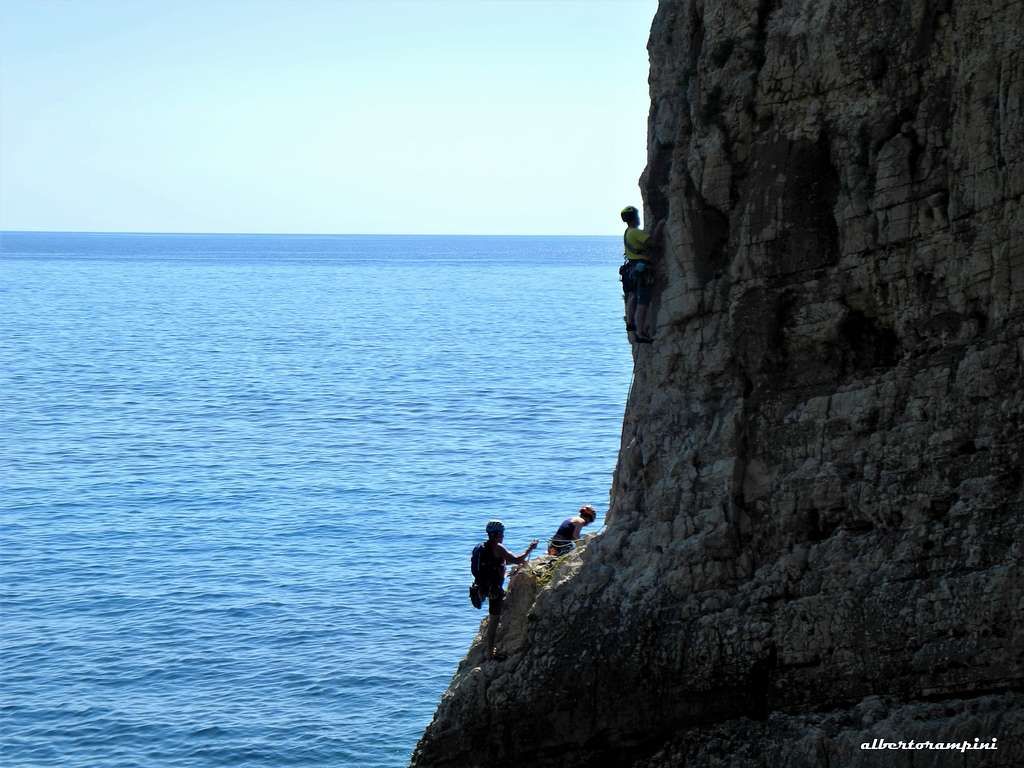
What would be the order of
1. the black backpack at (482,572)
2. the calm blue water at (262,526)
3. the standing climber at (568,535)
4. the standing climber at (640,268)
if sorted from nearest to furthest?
the standing climber at (640,268) → the black backpack at (482,572) → the standing climber at (568,535) → the calm blue water at (262,526)

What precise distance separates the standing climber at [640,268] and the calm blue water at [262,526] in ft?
41.0

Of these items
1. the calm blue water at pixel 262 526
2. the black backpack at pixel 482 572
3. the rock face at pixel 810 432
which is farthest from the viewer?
the calm blue water at pixel 262 526

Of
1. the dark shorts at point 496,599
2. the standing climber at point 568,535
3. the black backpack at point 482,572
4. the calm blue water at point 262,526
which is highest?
the standing climber at point 568,535

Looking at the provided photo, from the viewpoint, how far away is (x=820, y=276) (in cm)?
1688

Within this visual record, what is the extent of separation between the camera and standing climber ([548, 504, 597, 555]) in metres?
21.6

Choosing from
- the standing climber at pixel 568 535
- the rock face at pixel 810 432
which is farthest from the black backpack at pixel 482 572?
the standing climber at pixel 568 535

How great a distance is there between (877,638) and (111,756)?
18532mm

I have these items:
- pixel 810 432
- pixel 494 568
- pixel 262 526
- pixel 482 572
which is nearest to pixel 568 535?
pixel 494 568

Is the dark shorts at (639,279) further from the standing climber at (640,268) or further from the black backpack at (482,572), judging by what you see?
the black backpack at (482,572)

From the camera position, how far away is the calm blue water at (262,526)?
30531mm

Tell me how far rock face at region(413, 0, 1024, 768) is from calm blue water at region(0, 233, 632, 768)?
11.3 metres

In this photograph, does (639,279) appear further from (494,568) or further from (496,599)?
(496,599)

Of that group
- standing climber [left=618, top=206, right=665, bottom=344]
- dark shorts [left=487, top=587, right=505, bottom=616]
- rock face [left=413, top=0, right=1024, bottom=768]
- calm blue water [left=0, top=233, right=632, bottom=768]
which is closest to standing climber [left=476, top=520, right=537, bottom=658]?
dark shorts [left=487, top=587, right=505, bottom=616]

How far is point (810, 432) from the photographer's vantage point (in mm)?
16766
